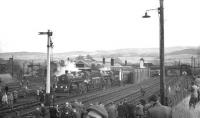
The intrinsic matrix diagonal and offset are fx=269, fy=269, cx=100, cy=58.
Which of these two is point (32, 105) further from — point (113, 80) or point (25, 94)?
point (113, 80)

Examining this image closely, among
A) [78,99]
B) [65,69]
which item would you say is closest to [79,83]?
[78,99]

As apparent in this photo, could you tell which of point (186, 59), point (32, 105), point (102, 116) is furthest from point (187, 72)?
point (186, 59)

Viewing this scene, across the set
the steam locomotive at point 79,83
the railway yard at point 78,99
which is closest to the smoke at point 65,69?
the steam locomotive at point 79,83

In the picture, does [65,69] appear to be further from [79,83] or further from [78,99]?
[78,99]

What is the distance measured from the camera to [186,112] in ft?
23.3

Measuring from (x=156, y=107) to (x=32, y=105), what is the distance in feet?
45.7

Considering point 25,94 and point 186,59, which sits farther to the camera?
point 186,59

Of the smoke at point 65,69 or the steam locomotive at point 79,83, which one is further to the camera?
the smoke at point 65,69

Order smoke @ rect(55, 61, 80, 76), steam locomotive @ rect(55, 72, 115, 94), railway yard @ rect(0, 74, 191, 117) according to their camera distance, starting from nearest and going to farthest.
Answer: railway yard @ rect(0, 74, 191, 117)
steam locomotive @ rect(55, 72, 115, 94)
smoke @ rect(55, 61, 80, 76)

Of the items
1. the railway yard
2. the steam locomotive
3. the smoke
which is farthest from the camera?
the smoke

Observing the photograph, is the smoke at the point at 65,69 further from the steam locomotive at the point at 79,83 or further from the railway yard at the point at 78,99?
the railway yard at the point at 78,99

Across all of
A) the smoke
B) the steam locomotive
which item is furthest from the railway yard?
the smoke

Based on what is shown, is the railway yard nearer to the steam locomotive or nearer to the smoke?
the steam locomotive

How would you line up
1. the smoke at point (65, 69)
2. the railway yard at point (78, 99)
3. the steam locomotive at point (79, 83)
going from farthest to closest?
the smoke at point (65, 69) → the steam locomotive at point (79, 83) → the railway yard at point (78, 99)
